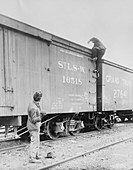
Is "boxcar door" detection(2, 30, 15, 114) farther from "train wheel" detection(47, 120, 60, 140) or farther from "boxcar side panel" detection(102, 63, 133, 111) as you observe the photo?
"boxcar side panel" detection(102, 63, 133, 111)

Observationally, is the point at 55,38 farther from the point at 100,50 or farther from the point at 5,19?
the point at 100,50

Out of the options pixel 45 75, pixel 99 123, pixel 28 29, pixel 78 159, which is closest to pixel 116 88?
pixel 99 123

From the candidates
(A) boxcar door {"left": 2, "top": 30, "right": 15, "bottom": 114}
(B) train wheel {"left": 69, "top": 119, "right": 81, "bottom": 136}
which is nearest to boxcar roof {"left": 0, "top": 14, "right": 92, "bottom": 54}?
(A) boxcar door {"left": 2, "top": 30, "right": 15, "bottom": 114}

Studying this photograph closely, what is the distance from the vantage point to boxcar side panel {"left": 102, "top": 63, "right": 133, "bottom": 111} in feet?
38.8

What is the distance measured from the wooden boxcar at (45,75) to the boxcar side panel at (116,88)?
84cm

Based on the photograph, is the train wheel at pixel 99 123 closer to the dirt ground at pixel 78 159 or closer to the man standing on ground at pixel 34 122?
the dirt ground at pixel 78 159

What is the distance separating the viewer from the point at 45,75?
8.20 metres

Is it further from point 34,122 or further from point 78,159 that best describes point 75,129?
point 34,122

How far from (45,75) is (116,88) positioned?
603 centimetres

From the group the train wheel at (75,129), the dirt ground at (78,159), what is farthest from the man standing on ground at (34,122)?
the train wheel at (75,129)

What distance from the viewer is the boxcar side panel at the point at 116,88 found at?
11.8 meters

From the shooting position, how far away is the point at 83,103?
10.2m

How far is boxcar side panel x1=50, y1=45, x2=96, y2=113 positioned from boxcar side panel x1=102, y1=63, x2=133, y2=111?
0.86 meters

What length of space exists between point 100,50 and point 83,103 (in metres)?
2.83
